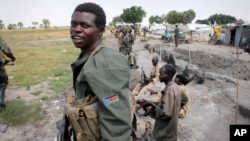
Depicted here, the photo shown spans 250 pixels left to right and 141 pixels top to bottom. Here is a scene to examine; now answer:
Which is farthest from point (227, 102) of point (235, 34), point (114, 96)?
point (235, 34)

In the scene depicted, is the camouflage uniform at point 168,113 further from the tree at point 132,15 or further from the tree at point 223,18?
the tree at point 223,18

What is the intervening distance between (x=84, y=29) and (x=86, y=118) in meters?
0.50

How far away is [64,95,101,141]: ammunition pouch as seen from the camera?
1.36 m

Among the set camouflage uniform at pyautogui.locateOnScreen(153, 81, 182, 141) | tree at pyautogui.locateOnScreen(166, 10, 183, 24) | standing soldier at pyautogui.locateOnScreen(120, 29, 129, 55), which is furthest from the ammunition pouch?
tree at pyautogui.locateOnScreen(166, 10, 183, 24)

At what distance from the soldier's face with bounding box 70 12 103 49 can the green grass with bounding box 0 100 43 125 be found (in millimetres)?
4267

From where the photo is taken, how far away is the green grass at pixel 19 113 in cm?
532

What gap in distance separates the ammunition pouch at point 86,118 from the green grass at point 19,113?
13.9 feet

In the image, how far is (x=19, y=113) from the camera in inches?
225

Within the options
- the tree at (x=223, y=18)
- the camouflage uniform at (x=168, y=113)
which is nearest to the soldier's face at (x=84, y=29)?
the camouflage uniform at (x=168, y=113)

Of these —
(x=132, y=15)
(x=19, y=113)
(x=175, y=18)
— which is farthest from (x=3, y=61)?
(x=175, y=18)

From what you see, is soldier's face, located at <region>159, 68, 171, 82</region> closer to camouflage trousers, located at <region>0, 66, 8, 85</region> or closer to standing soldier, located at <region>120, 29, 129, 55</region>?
camouflage trousers, located at <region>0, 66, 8, 85</region>

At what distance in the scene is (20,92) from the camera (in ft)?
24.9

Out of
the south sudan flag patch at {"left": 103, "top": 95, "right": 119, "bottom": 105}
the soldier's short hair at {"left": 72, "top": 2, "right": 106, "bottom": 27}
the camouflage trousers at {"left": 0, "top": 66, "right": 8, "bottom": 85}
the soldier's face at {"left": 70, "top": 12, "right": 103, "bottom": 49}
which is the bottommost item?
the camouflage trousers at {"left": 0, "top": 66, "right": 8, "bottom": 85}

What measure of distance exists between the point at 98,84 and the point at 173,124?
6.44ft
